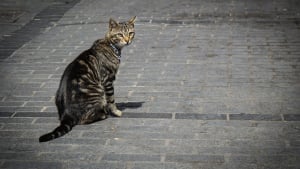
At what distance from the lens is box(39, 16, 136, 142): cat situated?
21.0ft

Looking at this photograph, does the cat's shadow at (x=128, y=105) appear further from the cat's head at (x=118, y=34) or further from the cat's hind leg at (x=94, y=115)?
the cat's head at (x=118, y=34)

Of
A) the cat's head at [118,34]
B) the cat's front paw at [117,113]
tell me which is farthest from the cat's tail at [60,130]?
the cat's head at [118,34]

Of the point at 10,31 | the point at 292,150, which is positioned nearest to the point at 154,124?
the point at 292,150

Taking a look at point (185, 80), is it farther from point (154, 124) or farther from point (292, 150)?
point (292, 150)

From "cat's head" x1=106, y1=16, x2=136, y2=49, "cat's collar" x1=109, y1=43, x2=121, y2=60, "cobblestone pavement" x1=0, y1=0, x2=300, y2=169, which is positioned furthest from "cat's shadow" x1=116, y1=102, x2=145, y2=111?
"cat's head" x1=106, y1=16, x2=136, y2=49

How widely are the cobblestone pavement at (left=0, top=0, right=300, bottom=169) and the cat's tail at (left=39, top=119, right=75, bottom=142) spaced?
8cm

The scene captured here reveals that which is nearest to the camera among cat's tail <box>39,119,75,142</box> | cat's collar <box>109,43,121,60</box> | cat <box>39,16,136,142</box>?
cat's tail <box>39,119,75,142</box>

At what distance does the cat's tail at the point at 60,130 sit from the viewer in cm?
612

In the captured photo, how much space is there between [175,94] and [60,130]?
218 centimetres

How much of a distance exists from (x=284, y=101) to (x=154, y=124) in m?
2.05

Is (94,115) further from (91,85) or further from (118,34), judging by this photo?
(118,34)

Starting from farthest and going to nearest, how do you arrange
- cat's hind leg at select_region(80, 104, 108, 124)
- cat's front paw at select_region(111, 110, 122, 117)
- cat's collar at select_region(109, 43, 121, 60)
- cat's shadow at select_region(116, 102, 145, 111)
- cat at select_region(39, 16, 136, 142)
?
cat's shadow at select_region(116, 102, 145, 111)
cat's collar at select_region(109, 43, 121, 60)
cat's front paw at select_region(111, 110, 122, 117)
cat's hind leg at select_region(80, 104, 108, 124)
cat at select_region(39, 16, 136, 142)

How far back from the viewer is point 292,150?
5836mm

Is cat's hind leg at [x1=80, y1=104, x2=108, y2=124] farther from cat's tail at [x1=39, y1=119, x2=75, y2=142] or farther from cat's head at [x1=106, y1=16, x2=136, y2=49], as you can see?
cat's head at [x1=106, y1=16, x2=136, y2=49]
